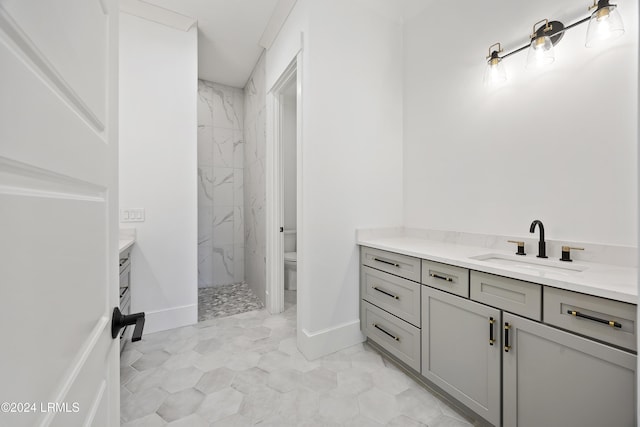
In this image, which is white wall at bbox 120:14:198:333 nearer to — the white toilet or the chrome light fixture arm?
the white toilet

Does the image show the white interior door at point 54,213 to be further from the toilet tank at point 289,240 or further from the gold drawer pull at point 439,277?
the toilet tank at point 289,240

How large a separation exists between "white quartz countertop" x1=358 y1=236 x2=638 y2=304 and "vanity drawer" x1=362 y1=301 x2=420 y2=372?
496 mm

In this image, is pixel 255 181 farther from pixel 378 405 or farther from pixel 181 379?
Answer: pixel 378 405

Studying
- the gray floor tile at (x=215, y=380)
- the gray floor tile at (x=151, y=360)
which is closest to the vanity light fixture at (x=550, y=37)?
the gray floor tile at (x=215, y=380)

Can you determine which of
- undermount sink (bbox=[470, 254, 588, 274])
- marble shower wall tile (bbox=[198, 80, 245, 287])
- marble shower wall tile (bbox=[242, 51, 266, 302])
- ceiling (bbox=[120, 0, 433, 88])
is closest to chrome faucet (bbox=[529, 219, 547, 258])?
undermount sink (bbox=[470, 254, 588, 274])

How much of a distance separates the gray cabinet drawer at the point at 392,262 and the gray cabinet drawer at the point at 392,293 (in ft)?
0.12

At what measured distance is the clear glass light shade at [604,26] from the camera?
1.25m

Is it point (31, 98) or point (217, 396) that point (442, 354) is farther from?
point (31, 98)

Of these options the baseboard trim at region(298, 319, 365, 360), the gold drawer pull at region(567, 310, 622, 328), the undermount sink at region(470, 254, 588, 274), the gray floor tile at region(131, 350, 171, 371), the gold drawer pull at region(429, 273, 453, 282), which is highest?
the undermount sink at region(470, 254, 588, 274)

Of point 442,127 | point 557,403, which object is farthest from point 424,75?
point 557,403

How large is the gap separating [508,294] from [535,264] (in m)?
0.45

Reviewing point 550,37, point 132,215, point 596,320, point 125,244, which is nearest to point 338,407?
point 596,320

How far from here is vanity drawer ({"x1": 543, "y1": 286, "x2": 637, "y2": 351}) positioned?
0.92 meters

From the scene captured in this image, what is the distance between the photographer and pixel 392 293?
1.86 m
